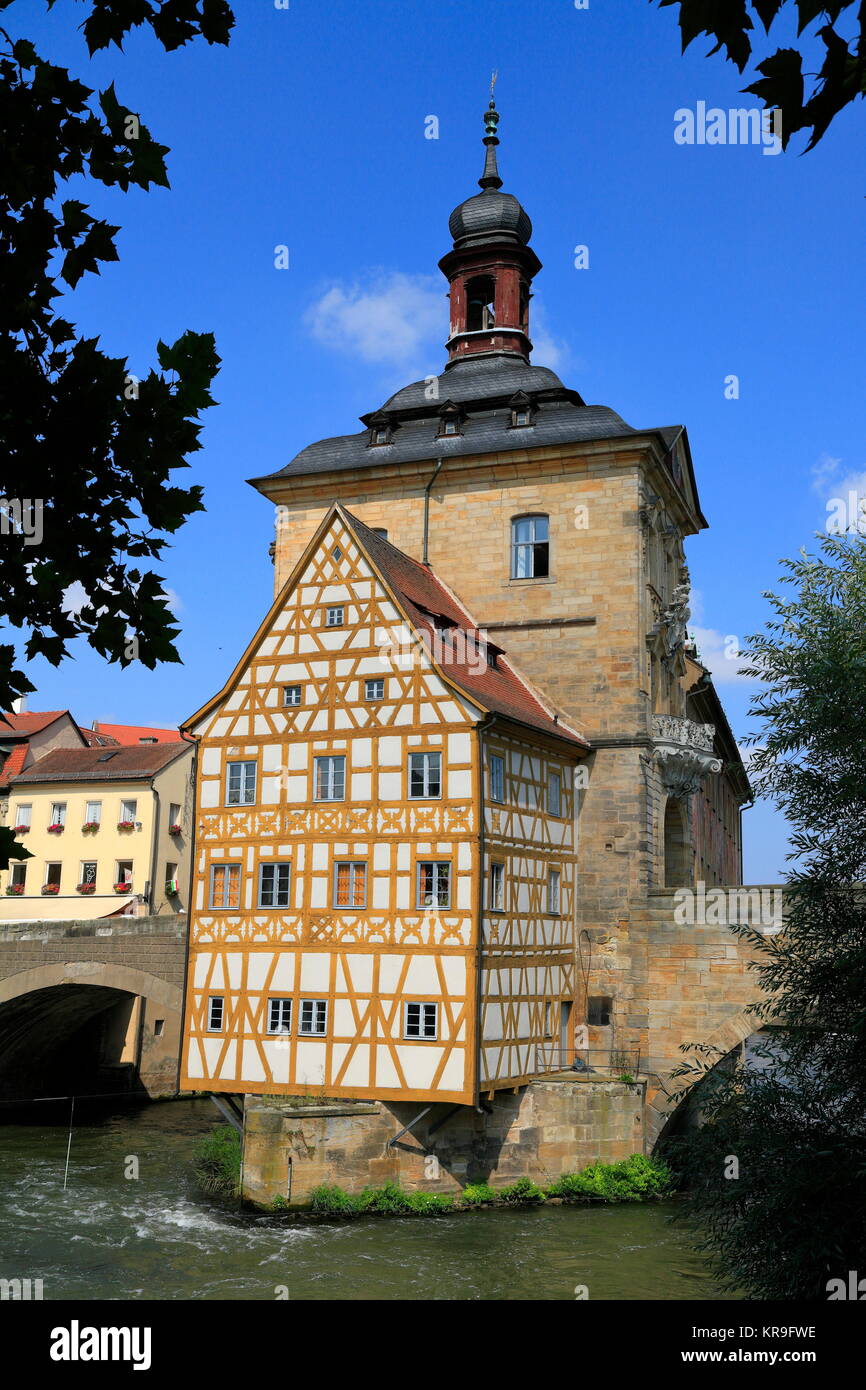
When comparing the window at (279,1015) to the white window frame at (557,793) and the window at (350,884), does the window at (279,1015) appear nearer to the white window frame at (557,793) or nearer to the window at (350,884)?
the window at (350,884)

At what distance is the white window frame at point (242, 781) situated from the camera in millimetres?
23531

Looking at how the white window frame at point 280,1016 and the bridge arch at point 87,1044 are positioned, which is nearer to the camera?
the white window frame at point 280,1016

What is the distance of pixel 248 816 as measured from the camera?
23.5 meters

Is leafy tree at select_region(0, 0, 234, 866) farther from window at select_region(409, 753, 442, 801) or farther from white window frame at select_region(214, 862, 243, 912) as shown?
white window frame at select_region(214, 862, 243, 912)

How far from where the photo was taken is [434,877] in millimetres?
21531

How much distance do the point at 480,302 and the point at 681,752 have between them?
14.4 metres

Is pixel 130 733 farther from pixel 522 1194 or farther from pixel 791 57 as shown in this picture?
pixel 791 57

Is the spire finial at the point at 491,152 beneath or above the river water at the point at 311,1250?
above

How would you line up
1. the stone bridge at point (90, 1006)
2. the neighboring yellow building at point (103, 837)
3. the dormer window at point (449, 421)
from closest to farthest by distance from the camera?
the dormer window at point (449, 421) → the stone bridge at point (90, 1006) → the neighboring yellow building at point (103, 837)

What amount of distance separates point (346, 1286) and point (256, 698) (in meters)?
10.6

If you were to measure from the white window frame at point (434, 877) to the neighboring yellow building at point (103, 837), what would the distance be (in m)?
17.7

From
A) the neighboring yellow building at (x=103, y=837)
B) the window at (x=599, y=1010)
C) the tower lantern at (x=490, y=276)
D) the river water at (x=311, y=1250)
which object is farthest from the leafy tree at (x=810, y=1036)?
the neighboring yellow building at (x=103, y=837)

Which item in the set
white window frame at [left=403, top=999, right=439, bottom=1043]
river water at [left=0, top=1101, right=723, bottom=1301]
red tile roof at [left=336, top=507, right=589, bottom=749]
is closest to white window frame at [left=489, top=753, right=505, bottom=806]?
red tile roof at [left=336, top=507, right=589, bottom=749]
